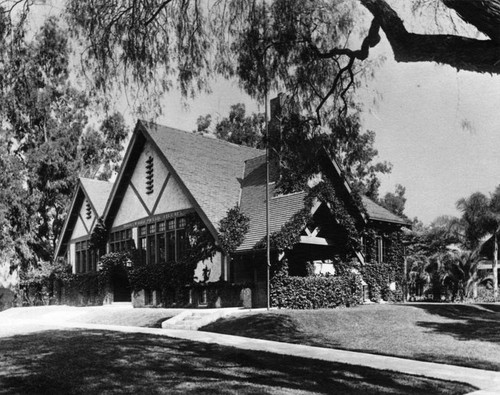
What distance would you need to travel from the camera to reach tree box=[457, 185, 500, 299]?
34875 millimetres

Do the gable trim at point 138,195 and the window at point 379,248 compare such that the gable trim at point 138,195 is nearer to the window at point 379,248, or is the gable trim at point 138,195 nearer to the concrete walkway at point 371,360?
the window at point 379,248

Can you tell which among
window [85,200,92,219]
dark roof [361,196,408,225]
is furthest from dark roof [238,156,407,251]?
window [85,200,92,219]

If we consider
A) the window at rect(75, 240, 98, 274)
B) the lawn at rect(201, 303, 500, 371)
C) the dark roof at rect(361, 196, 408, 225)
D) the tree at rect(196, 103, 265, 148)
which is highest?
the tree at rect(196, 103, 265, 148)

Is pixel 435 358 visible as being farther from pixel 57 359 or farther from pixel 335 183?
pixel 335 183

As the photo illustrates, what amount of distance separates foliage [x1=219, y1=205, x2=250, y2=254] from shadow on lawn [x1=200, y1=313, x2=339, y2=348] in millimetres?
4765

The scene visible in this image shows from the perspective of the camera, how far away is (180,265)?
81.9 feet

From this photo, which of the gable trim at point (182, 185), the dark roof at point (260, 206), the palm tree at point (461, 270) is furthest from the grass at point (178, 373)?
the palm tree at point (461, 270)

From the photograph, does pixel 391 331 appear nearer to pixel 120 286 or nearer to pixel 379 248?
pixel 379 248

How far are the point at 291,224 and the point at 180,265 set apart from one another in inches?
220

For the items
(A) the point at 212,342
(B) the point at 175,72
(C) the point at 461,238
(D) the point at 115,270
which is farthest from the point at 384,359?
(C) the point at 461,238

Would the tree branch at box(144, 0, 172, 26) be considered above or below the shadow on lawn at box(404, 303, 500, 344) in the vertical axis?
above

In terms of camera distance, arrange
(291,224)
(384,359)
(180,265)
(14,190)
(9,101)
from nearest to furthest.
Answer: (9,101) → (384,359) → (291,224) → (180,265) → (14,190)

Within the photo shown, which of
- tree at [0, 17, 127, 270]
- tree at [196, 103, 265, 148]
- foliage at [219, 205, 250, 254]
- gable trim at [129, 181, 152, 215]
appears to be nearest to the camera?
foliage at [219, 205, 250, 254]

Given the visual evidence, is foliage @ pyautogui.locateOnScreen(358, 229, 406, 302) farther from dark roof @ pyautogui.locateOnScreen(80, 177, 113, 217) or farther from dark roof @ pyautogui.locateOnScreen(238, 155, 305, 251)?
dark roof @ pyautogui.locateOnScreen(80, 177, 113, 217)
